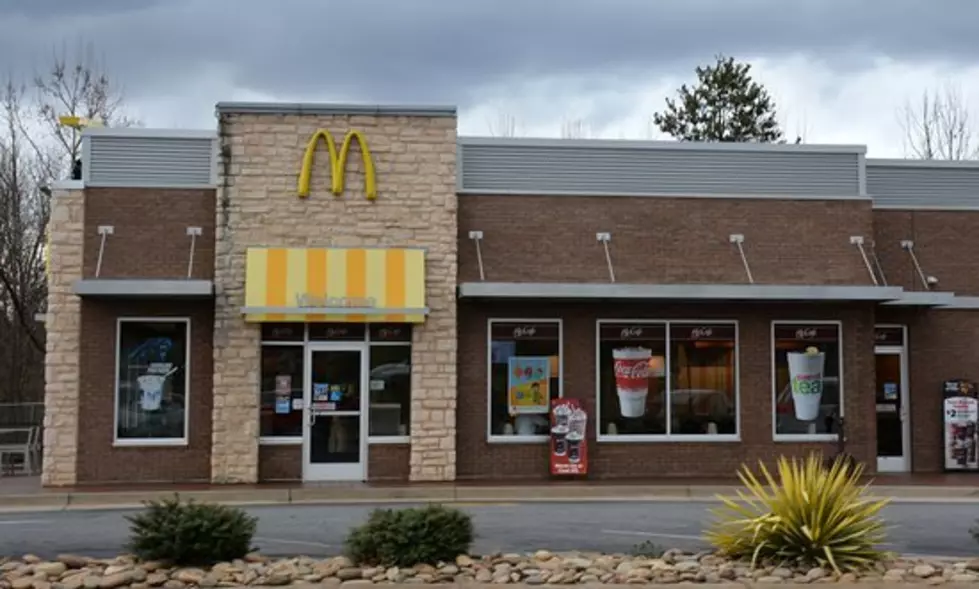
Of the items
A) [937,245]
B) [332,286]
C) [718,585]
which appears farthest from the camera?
[937,245]

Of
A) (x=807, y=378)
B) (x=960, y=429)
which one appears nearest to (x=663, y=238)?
(x=807, y=378)

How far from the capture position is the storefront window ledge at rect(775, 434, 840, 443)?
69.3 feet

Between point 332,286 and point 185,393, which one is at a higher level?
point 332,286

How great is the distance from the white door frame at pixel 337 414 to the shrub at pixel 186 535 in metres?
9.72

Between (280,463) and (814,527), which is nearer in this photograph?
(814,527)

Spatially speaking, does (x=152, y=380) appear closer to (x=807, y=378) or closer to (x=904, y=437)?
(x=807, y=378)

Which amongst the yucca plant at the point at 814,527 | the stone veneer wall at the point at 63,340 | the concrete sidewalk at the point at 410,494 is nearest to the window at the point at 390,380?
the concrete sidewalk at the point at 410,494

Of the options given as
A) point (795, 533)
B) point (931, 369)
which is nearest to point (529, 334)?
point (931, 369)

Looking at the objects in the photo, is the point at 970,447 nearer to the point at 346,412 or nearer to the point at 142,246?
the point at 346,412

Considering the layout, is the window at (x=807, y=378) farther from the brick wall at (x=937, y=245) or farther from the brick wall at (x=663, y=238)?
the brick wall at (x=937, y=245)

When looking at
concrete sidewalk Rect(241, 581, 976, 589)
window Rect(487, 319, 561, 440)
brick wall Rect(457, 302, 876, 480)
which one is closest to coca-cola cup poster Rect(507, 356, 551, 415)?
window Rect(487, 319, 561, 440)

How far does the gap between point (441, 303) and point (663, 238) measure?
4.15 metres

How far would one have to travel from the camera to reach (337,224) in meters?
20.0

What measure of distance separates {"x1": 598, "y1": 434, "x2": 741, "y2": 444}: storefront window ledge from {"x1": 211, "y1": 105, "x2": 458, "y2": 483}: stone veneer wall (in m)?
2.91
